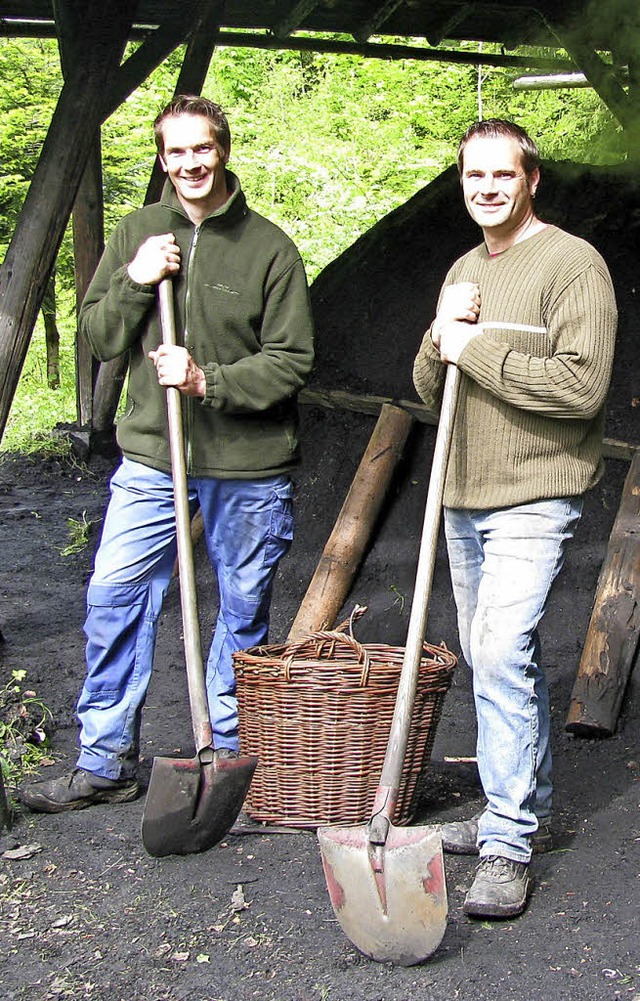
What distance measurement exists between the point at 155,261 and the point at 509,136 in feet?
3.50

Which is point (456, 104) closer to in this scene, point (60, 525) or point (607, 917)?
point (60, 525)

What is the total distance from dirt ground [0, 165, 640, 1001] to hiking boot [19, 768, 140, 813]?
0.04 metres

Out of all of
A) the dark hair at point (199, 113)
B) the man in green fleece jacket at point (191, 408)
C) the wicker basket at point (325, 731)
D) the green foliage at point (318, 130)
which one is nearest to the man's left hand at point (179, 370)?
the man in green fleece jacket at point (191, 408)

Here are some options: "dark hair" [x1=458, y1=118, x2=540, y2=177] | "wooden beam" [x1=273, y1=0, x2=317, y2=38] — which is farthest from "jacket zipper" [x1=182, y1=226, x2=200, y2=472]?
"wooden beam" [x1=273, y1=0, x2=317, y2=38]

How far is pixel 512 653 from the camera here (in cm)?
298

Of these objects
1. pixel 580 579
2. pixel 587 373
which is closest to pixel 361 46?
pixel 580 579

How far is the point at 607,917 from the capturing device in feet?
9.84

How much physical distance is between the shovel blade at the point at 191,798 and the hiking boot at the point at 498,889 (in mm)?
678

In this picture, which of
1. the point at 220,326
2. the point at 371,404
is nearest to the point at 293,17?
the point at 371,404

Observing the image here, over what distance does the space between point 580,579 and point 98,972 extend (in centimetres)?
298

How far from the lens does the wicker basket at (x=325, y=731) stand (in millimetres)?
3498

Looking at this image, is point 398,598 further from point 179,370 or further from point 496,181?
point 496,181

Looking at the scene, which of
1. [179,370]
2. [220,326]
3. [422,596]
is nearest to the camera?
[422,596]

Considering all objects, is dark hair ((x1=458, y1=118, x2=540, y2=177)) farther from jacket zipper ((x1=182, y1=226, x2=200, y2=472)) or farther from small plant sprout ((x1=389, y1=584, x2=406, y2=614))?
small plant sprout ((x1=389, y1=584, x2=406, y2=614))
